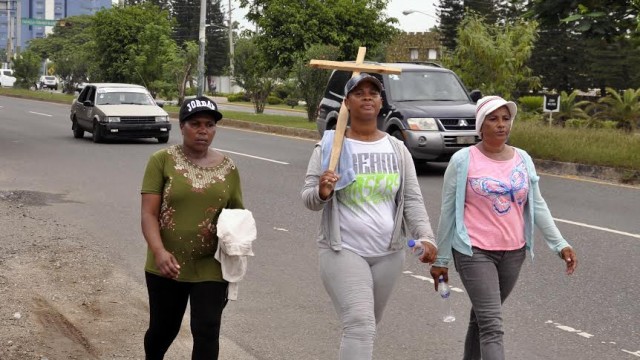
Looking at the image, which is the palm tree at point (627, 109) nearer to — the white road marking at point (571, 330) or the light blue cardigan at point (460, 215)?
the white road marking at point (571, 330)

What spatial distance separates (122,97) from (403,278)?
17.2 metres

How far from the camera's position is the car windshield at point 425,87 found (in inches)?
680

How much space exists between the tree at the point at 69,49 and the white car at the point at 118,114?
4177cm

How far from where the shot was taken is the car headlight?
53.3 ft

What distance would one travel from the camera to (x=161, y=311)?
4.75 metres

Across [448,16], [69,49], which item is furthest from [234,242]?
[69,49]

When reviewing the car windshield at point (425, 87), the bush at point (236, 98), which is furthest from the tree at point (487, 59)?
the bush at point (236, 98)

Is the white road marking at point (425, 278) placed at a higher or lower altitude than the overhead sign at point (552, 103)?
lower

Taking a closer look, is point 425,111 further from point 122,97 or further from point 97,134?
point 122,97

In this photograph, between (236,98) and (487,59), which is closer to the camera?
(487,59)

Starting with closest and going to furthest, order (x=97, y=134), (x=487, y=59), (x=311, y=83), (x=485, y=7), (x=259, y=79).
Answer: (x=97, y=134) → (x=487, y=59) → (x=311, y=83) → (x=259, y=79) → (x=485, y=7)

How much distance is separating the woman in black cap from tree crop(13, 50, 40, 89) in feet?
213

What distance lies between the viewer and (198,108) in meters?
4.64

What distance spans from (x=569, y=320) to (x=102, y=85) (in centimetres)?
1957
